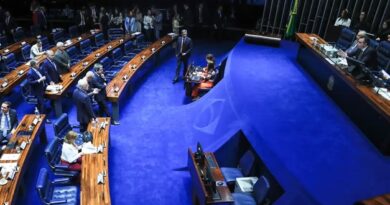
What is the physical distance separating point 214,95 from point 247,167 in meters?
2.81

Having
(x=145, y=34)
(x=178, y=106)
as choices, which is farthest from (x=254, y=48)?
(x=145, y=34)

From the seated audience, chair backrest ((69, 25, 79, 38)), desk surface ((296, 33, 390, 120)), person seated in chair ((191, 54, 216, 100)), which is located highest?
the seated audience

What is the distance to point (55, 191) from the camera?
18.6 ft

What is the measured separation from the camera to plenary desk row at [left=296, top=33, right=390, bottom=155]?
5.66m

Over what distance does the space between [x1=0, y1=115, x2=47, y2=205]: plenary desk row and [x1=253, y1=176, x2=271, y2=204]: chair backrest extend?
395 cm

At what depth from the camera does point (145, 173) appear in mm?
6906

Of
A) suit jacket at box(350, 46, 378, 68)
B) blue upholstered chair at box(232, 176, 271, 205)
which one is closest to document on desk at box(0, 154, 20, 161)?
blue upholstered chair at box(232, 176, 271, 205)

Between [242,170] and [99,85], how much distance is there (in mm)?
4170

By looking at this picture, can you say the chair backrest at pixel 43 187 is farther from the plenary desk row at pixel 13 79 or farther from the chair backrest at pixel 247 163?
the plenary desk row at pixel 13 79

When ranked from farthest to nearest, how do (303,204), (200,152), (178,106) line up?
(178,106), (200,152), (303,204)

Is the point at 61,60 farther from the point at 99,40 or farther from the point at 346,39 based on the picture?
the point at 346,39

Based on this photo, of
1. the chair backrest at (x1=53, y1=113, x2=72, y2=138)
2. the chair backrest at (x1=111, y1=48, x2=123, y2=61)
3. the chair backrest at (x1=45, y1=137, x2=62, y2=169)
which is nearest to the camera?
the chair backrest at (x1=45, y1=137, x2=62, y2=169)

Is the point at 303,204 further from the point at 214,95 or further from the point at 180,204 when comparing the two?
the point at 214,95

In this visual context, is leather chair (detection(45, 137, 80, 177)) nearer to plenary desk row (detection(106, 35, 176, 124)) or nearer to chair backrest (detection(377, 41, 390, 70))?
plenary desk row (detection(106, 35, 176, 124))
